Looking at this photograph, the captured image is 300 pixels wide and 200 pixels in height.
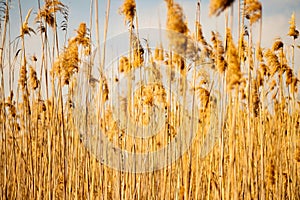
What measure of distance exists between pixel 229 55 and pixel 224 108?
21 cm

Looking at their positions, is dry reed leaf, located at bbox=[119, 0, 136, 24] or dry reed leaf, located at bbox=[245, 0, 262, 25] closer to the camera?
dry reed leaf, located at bbox=[245, 0, 262, 25]

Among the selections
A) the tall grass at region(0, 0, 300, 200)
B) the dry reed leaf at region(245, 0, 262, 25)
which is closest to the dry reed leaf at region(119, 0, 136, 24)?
the tall grass at region(0, 0, 300, 200)

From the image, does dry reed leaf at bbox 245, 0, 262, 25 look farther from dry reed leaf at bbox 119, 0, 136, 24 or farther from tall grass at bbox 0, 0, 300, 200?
dry reed leaf at bbox 119, 0, 136, 24

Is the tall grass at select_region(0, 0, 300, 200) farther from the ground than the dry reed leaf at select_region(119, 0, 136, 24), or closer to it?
closer to it

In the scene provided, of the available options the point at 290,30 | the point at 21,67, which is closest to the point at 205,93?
the point at 21,67

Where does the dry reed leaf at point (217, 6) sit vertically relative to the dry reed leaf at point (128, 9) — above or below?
below

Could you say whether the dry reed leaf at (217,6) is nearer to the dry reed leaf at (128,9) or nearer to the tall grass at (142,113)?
the tall grass at (142,113)

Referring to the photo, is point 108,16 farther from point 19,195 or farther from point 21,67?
point 19,195

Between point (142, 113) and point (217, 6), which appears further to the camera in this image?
point (142, 113)

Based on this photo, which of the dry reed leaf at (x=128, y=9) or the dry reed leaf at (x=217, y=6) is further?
the dry reed leaf at (x=128, y=9)

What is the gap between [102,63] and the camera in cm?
148

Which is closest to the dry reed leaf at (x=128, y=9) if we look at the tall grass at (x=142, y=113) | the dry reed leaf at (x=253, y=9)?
the tall grass at (x=142, y=113)

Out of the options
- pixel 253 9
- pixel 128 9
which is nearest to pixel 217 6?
pixel 253 9

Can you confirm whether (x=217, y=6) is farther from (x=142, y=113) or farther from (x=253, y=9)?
(x=142, y=113)
